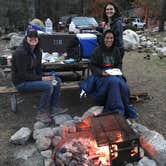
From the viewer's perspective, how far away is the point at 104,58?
5.44 meters

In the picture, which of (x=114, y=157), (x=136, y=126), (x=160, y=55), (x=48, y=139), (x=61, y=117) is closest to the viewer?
(x=114, y=157)

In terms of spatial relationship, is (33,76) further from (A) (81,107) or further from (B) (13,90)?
(A) (81,107)

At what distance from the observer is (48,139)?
4359 mm

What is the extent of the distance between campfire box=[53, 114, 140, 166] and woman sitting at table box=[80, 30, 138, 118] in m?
0.80

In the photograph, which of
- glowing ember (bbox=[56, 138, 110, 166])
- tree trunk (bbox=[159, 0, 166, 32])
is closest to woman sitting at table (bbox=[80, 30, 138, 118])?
glowing ember (bbox=[56, 138, 110, 166])

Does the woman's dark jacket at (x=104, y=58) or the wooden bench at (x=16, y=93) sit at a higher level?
the woman's dark jacket at (x=104, y=58)

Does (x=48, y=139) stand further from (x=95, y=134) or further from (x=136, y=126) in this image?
(x=136, y=126)

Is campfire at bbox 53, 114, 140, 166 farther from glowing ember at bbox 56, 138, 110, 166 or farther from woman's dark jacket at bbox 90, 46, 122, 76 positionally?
woman's dark jacket at bbox 90, 46, 122, 76

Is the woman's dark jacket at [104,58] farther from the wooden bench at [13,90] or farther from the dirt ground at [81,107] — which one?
the dirt ground at [81,107]

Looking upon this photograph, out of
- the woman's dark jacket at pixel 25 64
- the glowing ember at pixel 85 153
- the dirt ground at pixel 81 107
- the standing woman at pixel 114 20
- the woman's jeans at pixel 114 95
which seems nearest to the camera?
the glowing ember at pixel 85 153

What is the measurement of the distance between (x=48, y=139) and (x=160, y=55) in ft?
25.3

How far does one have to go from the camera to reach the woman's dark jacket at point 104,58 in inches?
213

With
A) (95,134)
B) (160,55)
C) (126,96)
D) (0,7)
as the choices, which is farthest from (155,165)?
(0,7)

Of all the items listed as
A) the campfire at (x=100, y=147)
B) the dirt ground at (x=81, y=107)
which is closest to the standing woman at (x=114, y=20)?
the dirt ground at (x=81, y=107)
